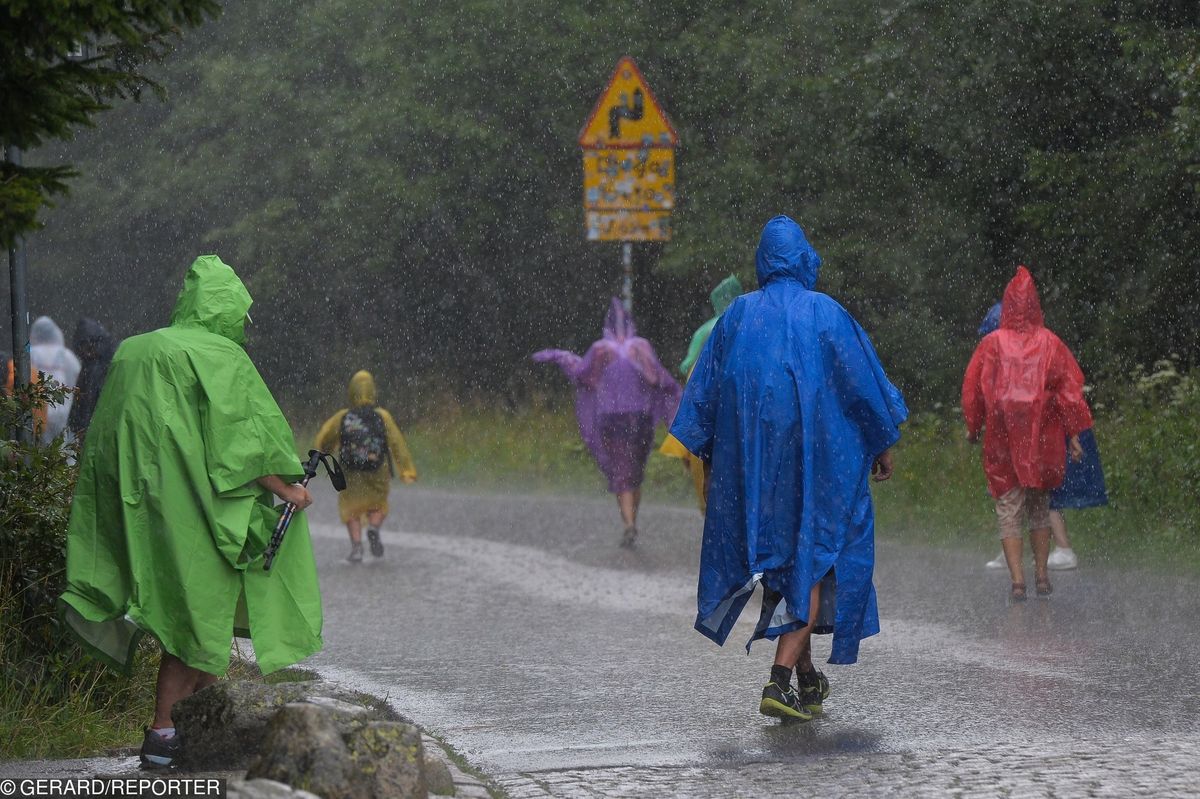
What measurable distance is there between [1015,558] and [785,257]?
4.02 meters

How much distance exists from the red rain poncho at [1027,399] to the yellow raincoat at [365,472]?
17.6 feet

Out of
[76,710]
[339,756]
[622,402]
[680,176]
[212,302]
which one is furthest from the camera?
[680,176]

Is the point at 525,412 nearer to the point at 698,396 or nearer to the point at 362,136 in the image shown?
the point at 362,136

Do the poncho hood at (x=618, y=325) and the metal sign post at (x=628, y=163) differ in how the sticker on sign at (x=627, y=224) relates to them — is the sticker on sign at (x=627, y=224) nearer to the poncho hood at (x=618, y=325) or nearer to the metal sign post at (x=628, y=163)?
the metal sign post at (x=628, y=163)

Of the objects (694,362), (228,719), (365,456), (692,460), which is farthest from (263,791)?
(365,456)

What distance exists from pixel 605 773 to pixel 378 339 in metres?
30.7

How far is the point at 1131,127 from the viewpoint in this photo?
1873 centimetres

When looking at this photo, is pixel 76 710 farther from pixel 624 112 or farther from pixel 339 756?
pixel 624 112

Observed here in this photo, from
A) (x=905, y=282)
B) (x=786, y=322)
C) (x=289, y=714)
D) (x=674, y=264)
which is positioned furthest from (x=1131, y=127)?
(x=289, y=714)

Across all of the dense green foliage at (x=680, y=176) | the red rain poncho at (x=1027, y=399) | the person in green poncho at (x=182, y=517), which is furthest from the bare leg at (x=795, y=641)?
the dense green foliage at (x=680, y=176)

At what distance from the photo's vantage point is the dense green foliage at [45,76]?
4309mm

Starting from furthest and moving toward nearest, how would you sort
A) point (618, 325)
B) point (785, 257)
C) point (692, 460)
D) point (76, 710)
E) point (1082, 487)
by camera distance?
point (618, 325), point (692, 460), point (1082, 487), point (785, 257), point (76, 710)

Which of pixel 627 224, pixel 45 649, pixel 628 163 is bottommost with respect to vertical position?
pixel 45 649

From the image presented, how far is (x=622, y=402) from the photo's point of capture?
1545 cm
